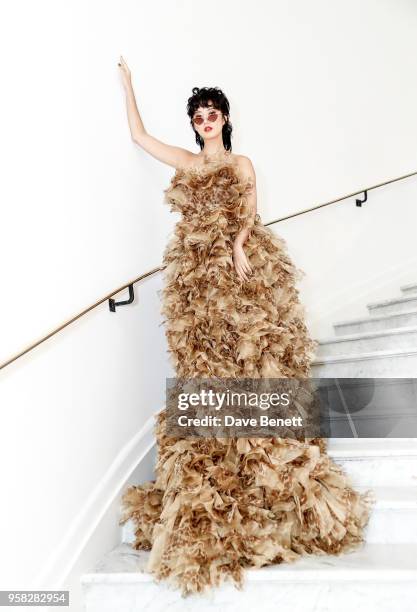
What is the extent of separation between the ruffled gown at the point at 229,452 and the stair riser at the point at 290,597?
0.05m

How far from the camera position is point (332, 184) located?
3.96 m

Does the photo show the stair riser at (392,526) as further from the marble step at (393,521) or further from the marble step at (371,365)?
the marble step at (371,365)

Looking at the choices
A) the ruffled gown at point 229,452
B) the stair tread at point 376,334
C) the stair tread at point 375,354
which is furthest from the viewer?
the stair tread at point 376,334

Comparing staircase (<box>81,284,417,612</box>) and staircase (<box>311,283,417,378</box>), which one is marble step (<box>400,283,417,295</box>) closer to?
staircase (<box>311,283,417,378</box>)

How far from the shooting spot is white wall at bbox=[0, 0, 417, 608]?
150 centimetres

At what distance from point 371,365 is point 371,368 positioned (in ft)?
0.05

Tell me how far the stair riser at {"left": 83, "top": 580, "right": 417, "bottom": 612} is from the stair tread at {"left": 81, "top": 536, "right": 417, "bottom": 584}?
16 mm

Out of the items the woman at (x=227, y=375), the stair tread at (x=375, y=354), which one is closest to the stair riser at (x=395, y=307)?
the stair tread at (x=375, y=354)

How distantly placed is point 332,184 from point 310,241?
472mm

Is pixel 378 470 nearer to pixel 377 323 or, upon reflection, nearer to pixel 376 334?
pixel 376 334

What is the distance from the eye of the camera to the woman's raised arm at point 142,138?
2.28 m

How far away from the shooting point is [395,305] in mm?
3502

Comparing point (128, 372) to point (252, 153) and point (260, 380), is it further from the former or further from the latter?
point (252, 153)

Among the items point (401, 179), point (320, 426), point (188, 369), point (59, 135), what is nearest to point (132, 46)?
point (59, 135)
